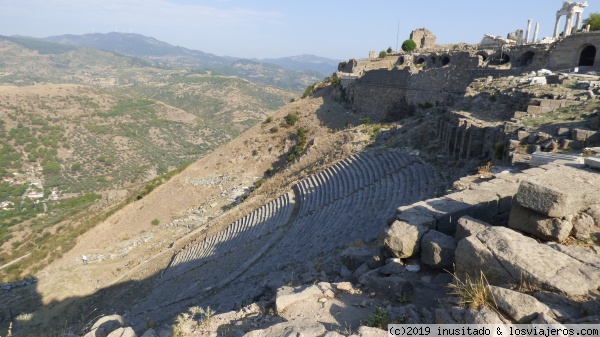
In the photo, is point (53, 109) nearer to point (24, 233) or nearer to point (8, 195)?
point (8, 195)

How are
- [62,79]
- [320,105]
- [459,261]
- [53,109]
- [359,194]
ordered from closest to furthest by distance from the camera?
[459,261] < [359,194] < [320,105] < [53,109] < [62,79]

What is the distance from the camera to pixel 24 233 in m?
27.9

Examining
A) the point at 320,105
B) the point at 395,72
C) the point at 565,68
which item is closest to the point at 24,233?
the point at 320,105

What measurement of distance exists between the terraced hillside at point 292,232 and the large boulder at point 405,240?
346 cm

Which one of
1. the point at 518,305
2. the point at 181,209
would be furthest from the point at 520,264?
the point at 181,209

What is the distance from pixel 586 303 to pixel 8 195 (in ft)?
182

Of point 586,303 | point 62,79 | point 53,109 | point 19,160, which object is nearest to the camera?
point 586,303

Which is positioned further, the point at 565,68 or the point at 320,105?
the point at 320,105

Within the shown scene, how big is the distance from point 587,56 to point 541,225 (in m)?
19.4

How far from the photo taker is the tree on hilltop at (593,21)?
21844mm

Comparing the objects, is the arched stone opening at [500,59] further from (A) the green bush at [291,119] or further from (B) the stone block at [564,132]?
(B) the stone block at [564,132]

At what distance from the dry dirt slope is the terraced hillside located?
1.61 m

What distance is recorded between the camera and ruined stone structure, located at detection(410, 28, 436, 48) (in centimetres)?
3856

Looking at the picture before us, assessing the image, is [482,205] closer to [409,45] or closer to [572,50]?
[572,50]
